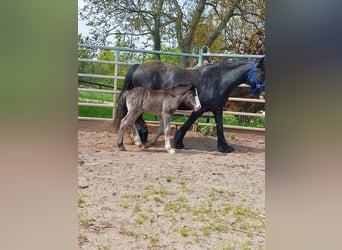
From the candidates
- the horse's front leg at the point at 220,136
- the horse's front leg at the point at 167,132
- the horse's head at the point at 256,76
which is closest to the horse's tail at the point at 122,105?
the horse's front leg at the point at 167,132

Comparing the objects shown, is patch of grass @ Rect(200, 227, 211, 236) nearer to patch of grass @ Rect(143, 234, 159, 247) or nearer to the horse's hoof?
patch of grass @ Rect(143, 234, 159, 247)

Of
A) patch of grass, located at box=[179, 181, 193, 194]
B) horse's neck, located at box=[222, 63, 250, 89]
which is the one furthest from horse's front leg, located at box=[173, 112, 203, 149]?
patch of grass, located at box=[179, 181, 193, 194]

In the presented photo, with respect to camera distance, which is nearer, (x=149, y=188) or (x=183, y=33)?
(x=149, y=188)

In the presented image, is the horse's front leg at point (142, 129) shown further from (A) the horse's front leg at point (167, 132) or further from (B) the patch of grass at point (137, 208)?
(B) the patch of grass at point (137, 208)

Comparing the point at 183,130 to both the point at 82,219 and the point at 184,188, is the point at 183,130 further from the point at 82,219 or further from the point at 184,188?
the point at 82,219

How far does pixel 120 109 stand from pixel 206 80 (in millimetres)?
534

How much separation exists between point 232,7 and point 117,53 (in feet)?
1.70

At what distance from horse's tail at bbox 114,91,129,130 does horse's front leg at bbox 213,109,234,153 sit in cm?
48

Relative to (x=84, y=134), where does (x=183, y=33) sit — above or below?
above

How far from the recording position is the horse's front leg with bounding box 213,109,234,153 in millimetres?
1957
